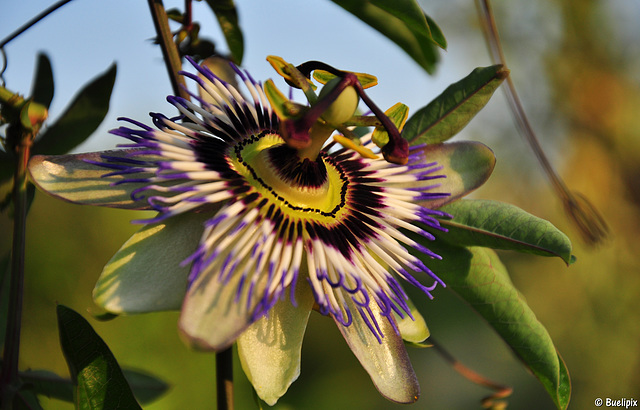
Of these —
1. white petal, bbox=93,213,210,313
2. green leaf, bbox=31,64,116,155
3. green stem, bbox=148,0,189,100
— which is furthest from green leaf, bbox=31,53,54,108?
white petal, bbox=93,213,210,313

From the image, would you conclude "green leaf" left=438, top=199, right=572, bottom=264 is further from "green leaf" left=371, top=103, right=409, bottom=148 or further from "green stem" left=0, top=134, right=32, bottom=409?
"green stem" left=0, top=134, right=32, bottom=409

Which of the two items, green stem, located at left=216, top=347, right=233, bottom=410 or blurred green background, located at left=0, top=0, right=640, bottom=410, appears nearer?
green stem, located at left=216, top=347, right=233, bottom=410

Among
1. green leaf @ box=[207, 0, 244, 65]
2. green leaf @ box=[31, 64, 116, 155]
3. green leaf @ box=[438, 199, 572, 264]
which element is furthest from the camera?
green leaf @ box=[207, 0, 244, 65]

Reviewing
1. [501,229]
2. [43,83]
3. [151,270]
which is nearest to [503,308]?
[501,229]

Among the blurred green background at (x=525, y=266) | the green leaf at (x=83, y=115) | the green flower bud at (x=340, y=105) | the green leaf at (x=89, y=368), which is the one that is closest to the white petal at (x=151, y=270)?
the green leaf at (x=89, y=368)

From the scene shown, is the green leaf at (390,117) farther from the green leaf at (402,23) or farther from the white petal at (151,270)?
the white petal at (151,270)

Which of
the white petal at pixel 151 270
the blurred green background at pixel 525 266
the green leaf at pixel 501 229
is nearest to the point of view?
the white petal at pixel 151 270

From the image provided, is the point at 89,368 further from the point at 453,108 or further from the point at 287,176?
the point at 453,108
